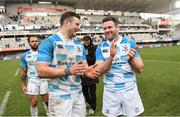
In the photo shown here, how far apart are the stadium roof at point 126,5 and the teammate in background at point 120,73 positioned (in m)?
77.9

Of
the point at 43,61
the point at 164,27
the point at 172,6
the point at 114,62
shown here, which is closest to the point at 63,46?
the point at 43,61

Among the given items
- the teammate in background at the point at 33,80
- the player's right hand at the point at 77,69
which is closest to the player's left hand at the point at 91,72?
the player's right hand at the point at 77,69

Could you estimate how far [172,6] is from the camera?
11519 cm

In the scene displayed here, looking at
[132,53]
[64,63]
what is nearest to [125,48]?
[132,53]

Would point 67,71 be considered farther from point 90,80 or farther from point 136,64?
point 90,80

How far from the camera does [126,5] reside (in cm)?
10669

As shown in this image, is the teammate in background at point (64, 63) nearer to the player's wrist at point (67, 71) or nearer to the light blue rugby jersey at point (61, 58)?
the light blue rugby jersey at point (61, 58)

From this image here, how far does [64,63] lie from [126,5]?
105 meters

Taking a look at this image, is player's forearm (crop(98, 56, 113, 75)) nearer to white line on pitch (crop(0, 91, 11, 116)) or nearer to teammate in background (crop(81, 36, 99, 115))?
teammate in background (crop(81, 36, 99, 115))

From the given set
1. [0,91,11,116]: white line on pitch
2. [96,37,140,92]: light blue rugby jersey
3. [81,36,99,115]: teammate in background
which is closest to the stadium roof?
[0,91,11,116]: white line on pitch

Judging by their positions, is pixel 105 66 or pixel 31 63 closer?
pixel 105 66

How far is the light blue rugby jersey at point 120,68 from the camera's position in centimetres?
484

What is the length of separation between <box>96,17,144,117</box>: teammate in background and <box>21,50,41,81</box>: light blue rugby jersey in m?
3.00

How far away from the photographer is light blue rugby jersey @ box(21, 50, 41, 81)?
758 cm
